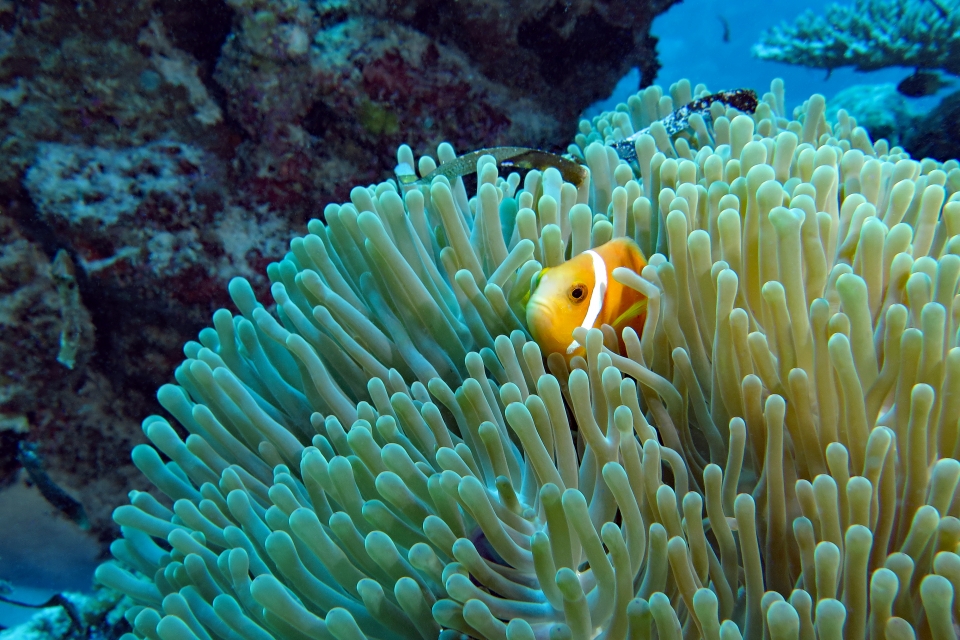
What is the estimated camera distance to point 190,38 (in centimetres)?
309

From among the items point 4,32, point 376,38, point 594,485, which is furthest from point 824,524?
point 4,32

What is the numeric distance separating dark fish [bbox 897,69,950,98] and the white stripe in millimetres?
5295

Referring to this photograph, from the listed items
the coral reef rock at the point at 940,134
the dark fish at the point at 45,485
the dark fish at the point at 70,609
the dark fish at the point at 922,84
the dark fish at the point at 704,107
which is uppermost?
the dark fish at the point at 922,84

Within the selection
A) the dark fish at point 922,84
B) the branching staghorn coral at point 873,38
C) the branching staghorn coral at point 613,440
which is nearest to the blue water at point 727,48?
the branching staghorn coral at point 873,38

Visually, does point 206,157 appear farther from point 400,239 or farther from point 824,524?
point 824,524

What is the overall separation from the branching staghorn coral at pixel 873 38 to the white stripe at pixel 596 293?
18.8 ft

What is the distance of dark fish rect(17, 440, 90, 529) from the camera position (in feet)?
9.98

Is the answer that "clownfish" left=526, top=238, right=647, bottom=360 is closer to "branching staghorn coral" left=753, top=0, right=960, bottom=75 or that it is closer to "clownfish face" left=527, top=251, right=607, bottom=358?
"clownfish face" left=527, top=251, right=607, bottom=358

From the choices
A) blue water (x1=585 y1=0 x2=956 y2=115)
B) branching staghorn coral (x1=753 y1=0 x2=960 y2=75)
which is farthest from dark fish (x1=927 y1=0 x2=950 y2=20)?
blue water (x1=585 y1=0 x2=956 y2=115)

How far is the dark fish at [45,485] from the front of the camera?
3.04 m

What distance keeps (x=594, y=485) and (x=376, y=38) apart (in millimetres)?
2654

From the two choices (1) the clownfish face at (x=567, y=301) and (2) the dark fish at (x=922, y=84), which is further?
(2) the dark fish at (x=922, y=84)

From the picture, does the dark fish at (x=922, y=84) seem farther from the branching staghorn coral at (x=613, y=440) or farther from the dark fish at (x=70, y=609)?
the dark fish at (x=70, y=609)

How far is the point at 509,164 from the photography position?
2197 millimetres
